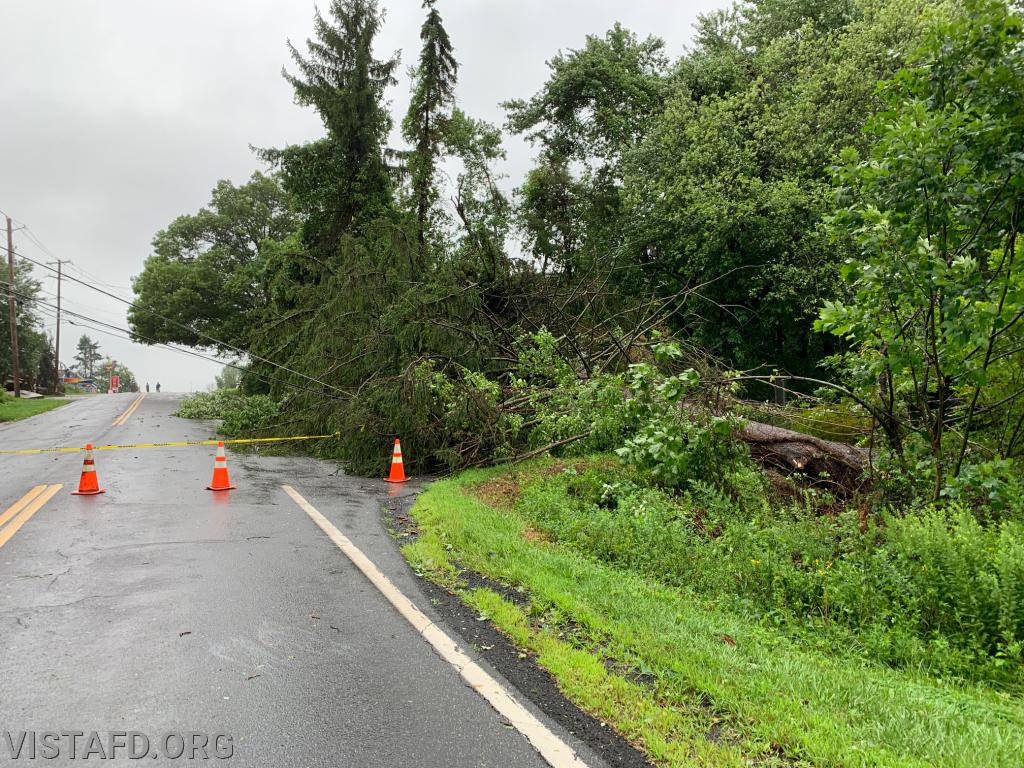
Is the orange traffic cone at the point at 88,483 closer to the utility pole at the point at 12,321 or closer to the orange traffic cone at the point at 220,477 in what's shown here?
the orange traffic cone at the point at 220,477

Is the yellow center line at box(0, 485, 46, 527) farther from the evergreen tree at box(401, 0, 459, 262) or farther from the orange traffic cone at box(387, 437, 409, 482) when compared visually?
the evergreen tree at box(401, 0, 459, 262)

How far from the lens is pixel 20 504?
24.9ft

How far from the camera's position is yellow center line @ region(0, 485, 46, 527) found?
6883 mm

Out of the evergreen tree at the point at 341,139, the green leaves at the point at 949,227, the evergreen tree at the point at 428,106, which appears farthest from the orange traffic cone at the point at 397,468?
the evergreen tree at the point at 341,139

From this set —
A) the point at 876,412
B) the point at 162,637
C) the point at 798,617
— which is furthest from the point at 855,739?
the point at 876,412

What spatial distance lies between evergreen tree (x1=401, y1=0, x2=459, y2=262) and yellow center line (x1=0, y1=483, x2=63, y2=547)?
12937 millimetres

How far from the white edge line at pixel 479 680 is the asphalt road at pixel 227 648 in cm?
5

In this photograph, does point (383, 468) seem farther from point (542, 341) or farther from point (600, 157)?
point (600, 157)

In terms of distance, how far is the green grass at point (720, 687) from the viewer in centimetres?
269

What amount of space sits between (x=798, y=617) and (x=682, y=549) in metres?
1.24

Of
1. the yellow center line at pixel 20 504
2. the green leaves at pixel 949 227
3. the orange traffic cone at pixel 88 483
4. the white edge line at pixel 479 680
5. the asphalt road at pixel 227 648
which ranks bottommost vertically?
the asphalt road at pixel 227 648

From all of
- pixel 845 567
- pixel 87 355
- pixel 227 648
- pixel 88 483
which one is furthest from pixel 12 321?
pixel 87 355

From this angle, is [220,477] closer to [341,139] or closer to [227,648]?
[227,648]

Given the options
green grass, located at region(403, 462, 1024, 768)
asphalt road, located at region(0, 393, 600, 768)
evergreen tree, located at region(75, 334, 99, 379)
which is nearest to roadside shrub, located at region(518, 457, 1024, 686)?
green grass, located at region(403, 462, 1024, 768)
